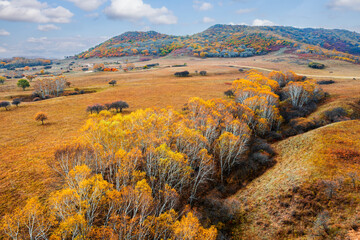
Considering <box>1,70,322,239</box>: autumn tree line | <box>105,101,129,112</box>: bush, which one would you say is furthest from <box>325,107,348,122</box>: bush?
<box>105,101,129,112</box>: bush

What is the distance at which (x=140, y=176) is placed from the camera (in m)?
30.1

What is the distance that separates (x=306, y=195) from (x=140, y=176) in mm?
27802

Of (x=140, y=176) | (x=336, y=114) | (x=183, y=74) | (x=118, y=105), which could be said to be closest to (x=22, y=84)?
(x=118, y=105)

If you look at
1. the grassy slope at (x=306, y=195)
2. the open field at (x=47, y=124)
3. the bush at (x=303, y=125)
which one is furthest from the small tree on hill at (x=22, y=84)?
the bush at (x=303, y=125)

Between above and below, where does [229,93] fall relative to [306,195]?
above

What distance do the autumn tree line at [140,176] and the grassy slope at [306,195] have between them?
787 cm

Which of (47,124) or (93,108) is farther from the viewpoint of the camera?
(93,108)

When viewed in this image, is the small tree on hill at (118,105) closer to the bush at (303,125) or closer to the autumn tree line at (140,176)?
the autumn tree line at (140,176)

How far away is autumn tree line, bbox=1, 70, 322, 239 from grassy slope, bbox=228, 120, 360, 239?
7869 mm

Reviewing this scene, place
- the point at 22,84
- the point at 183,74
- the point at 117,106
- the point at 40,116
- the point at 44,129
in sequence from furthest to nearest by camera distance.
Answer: the point at 183,74
the point at 22,84
the point at 117,106
the point at 40,116
the point at 44,129

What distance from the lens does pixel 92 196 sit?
21.4 metres

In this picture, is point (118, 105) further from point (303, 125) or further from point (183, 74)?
point (183, 74)

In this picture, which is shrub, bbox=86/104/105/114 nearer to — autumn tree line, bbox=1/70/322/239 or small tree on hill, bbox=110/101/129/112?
small tree on hill, bbox=110/101/129/112

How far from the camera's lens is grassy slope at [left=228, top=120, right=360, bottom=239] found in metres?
22.6
